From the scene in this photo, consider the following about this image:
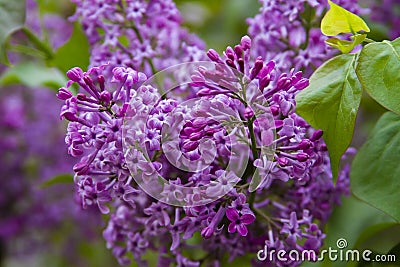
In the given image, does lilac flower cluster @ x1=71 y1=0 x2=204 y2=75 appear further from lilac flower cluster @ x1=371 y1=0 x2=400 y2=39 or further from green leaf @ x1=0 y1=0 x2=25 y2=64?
lilac flower cluster @ x1=371 y1=0 x2=400 y2=39


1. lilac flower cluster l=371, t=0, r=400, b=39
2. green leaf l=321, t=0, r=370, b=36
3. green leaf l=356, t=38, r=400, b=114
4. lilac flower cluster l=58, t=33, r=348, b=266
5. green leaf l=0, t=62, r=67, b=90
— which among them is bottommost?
green leaf l=0, t=62, r=67, b=90

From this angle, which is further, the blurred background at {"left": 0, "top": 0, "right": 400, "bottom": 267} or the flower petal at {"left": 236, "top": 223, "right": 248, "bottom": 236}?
the blurred background at {"left": 0, "top": 0, "right": 400, "bottom": 267}

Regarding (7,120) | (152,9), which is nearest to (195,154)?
(152,9)

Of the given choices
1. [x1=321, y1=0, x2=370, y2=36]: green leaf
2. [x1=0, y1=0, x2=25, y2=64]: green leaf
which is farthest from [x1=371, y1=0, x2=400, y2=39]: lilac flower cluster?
[x1=0, y1=0, x2=25, y2=64]: green leaf

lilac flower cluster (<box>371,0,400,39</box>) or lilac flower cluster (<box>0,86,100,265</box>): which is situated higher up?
lilac flower cluster (<box>371,0,400,39</box>)

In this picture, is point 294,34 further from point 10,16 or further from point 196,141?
point 10,16

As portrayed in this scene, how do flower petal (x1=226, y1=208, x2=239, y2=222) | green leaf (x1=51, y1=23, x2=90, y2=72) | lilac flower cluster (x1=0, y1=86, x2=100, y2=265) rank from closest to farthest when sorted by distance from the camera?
flower petal (x1=226, y1=208, x2=239, y2=222) → green leaf (x1=51, y1=23, x2=90, y2=72) → lilac flower cluster (x1=0, y1=86, x2=100, y2=265)
